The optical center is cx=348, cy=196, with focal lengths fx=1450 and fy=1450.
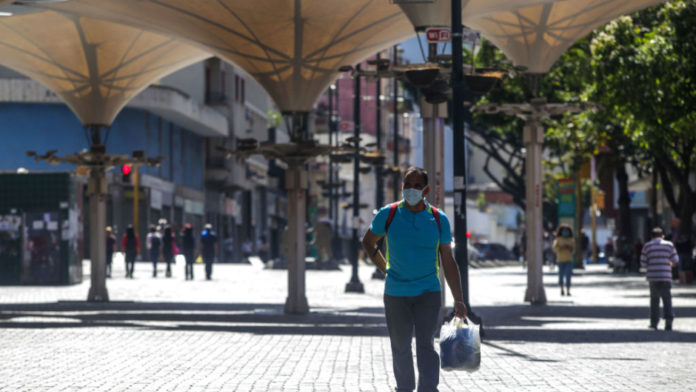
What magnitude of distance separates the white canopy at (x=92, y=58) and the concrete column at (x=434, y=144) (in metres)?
10.0

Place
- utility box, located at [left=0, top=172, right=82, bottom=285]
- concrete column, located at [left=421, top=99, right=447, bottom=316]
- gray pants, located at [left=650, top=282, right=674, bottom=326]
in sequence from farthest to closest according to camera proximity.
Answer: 1. utility box, located at [left=0, top=172, right=82, bottom=285]
2. concrete column, located at [left=421, top=99, right=447, bottom=316]
3. gray pants, located at [left=650, top=282, right=674, bottom=326]

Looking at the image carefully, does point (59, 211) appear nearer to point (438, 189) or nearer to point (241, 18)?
point (241, 18)

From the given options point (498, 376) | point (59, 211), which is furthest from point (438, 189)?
point (59, 211)

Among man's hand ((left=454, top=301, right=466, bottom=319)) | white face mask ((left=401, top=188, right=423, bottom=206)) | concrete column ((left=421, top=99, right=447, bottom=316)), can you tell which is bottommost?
man's hand ((left=454, top=301, right=466, bottom=319))

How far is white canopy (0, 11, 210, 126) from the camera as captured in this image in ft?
98.0

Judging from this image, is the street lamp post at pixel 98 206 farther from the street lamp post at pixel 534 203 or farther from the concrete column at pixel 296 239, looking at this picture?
the street lamp post at pixel 534 203

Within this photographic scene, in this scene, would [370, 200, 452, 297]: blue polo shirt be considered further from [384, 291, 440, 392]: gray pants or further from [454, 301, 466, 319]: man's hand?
[454, 301, 466, 319]: man's hand

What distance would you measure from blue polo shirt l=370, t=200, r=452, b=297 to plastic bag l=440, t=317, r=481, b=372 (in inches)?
13.6

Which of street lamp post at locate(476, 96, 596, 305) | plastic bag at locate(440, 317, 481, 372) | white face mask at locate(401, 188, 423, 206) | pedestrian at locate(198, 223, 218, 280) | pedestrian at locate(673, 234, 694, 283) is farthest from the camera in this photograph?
pedestrian at locate(198, 223, 218, 280)

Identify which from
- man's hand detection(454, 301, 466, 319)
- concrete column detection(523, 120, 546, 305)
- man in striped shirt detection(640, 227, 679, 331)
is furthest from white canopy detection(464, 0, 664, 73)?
man's hand detection(454, 301, 466, 319)

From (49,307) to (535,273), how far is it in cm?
954

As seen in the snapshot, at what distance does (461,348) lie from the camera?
9445 millimetres

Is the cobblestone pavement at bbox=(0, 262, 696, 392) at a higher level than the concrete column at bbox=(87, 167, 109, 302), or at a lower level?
lower

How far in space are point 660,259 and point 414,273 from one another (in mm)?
12210
